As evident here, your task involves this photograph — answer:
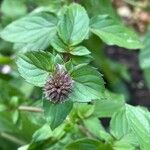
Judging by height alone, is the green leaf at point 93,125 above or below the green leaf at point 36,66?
below

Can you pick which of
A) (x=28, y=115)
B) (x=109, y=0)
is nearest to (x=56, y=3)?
(x=109, y=0)

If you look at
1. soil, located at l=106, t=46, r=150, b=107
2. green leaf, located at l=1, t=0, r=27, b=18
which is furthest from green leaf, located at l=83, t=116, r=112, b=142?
soil, located at l=106, t=46, r=150, b=107

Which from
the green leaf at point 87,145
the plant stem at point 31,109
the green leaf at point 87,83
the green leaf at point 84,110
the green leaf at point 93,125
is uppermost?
the green leaf at point 87,83

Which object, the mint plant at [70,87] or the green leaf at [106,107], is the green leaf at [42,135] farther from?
the green leaf at [106,107]

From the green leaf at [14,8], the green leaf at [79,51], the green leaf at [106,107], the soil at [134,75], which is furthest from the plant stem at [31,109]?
the soil at [134,75]

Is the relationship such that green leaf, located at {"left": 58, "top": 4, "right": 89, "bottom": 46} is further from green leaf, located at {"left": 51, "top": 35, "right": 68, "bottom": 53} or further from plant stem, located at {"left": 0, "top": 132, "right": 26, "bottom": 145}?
plant stem, located at {"left": 0, "top": 132, "right": 26, "bottom": 145}

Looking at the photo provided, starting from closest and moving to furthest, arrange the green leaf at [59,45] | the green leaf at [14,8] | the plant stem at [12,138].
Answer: the green leaf at [59,45]
the plant stem at [12,138]
the green leaf at [14,8]

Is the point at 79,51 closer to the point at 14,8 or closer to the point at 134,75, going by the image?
the point at 14,8

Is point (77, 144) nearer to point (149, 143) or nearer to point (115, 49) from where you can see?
point (149, 143)
